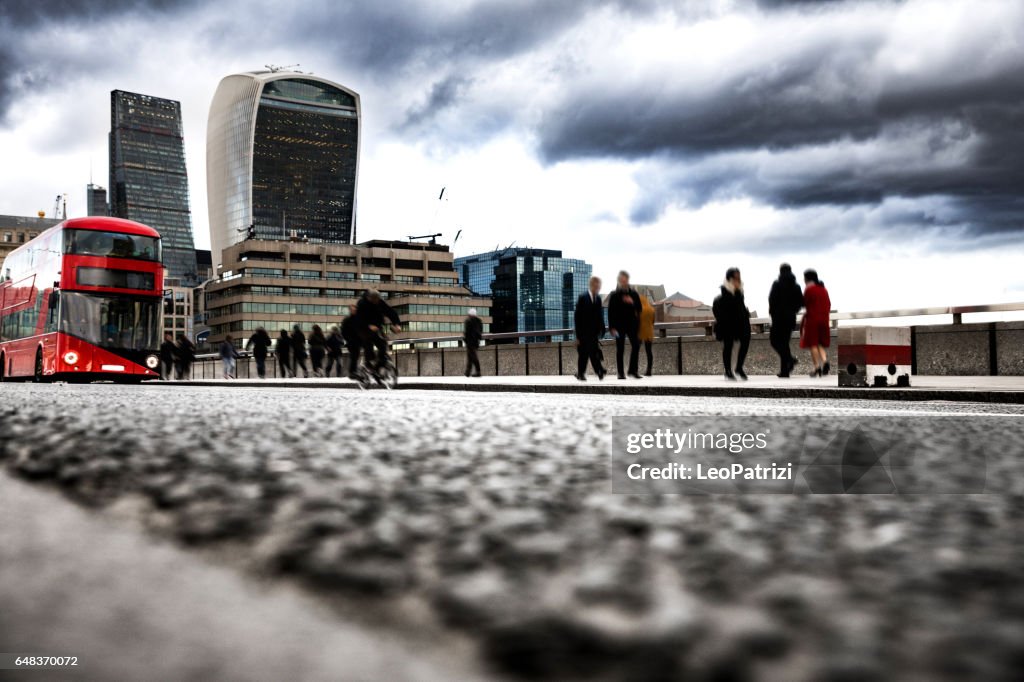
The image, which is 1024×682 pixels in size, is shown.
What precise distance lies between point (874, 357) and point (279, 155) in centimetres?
17575

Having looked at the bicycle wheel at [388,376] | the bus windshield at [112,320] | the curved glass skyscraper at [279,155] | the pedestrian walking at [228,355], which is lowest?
the bicycle wheel at [388,376]

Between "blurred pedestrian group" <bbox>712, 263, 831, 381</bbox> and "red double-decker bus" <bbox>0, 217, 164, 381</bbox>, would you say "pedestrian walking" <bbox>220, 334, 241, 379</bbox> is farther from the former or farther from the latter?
"blurred pedestrian group" <bbox>712, 263, 831, 381</bbox>

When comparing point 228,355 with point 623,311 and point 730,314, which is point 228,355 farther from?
point 730,314

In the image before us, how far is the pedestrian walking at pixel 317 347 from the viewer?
29.9m

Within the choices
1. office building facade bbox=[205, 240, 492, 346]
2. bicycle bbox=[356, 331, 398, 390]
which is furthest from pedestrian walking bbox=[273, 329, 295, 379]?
office building facade bbox=[205, 240, 492, 346]

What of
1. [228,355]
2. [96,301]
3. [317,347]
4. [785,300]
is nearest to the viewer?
[785,300]

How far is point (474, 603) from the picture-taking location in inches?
32.7

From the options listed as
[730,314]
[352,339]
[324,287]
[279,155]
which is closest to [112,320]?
[352,339]

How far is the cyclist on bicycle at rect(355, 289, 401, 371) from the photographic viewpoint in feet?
56.7

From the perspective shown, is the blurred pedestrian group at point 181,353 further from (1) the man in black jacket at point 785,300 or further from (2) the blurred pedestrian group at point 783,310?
(1) the man in black jacket at point 785,300

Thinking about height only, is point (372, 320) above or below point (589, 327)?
above

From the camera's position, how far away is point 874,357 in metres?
12.8

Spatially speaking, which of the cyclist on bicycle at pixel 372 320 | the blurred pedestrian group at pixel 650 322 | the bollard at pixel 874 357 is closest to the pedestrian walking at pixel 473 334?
the blurred pedestrian group at pixel 650 322

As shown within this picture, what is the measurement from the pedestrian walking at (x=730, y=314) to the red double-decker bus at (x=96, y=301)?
15451 mm
